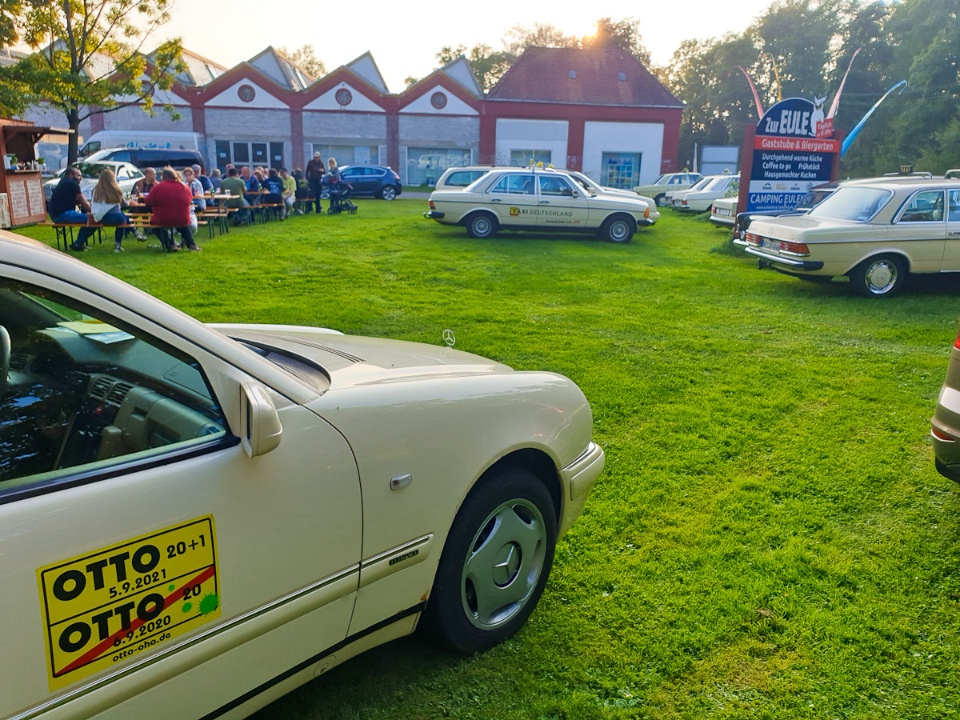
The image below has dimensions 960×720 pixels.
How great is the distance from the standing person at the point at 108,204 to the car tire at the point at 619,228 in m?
9.72

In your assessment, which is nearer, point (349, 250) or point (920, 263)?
point (920, 263)

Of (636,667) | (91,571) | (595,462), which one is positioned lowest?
(636,667)

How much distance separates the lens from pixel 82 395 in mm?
2127

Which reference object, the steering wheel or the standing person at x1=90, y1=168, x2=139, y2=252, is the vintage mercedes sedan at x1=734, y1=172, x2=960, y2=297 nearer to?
the steering wheel

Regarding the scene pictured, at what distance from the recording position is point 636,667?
3.03 m

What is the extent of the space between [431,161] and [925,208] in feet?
110

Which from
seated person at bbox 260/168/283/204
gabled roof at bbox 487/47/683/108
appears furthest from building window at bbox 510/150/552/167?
seated person at bbox 260/168/283/204

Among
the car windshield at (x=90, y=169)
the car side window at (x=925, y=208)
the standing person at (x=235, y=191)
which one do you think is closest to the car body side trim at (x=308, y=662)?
the car side window at (x=925, y=208)

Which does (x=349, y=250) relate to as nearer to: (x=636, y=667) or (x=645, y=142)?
(x=636, y=667)

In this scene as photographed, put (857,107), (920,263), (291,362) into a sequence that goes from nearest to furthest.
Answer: (291,362) → (920,263) → (857,107)

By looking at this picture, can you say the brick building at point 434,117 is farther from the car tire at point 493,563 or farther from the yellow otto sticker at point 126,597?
the yellow otto sticker at point 126,597

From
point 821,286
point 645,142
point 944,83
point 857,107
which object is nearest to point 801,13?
point 857,107

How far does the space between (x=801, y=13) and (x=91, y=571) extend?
75.2 metres

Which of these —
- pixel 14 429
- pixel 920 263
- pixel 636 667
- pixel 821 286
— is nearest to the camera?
pixel 14 429
